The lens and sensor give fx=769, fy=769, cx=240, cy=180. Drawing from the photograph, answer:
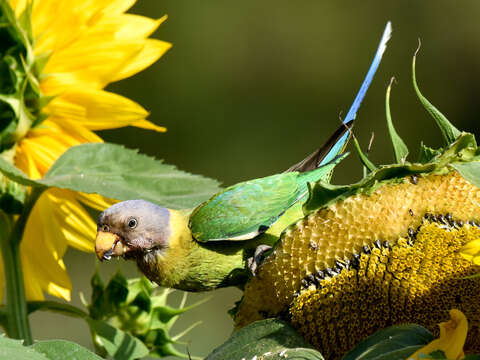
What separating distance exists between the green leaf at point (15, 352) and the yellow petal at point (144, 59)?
55 cm

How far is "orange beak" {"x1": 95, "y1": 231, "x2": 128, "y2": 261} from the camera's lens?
3.40ft

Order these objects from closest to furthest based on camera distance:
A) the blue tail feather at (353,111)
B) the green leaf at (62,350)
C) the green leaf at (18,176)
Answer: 1. the green leaf at (62,350)
2. the green leaf at (18,176)
3. the blue tail feather at (353,111)

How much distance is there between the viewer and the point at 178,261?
1.09 m

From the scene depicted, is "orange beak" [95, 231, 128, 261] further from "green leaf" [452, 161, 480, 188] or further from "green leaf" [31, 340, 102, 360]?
"green leaf" [452, 161, 480, 188]

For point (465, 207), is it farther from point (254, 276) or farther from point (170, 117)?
point (170, 117)

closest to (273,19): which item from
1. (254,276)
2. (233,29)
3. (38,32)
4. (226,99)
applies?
(233,29)

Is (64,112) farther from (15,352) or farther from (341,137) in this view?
(15,352)

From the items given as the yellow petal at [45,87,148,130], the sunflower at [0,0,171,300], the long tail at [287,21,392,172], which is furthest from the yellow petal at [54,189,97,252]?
the long tail at [287,21,392,172]

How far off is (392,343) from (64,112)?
0.66 metres

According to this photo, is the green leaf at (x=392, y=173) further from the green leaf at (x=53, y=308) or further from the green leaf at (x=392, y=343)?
the green leaf at (x=53, y=308)

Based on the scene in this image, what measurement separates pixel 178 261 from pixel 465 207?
21.2 inches

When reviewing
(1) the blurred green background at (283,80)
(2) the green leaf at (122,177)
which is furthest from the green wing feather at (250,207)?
(1) the blurred green background at (283,80)

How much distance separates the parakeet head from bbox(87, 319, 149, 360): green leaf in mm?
146

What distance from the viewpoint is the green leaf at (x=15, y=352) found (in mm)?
609
